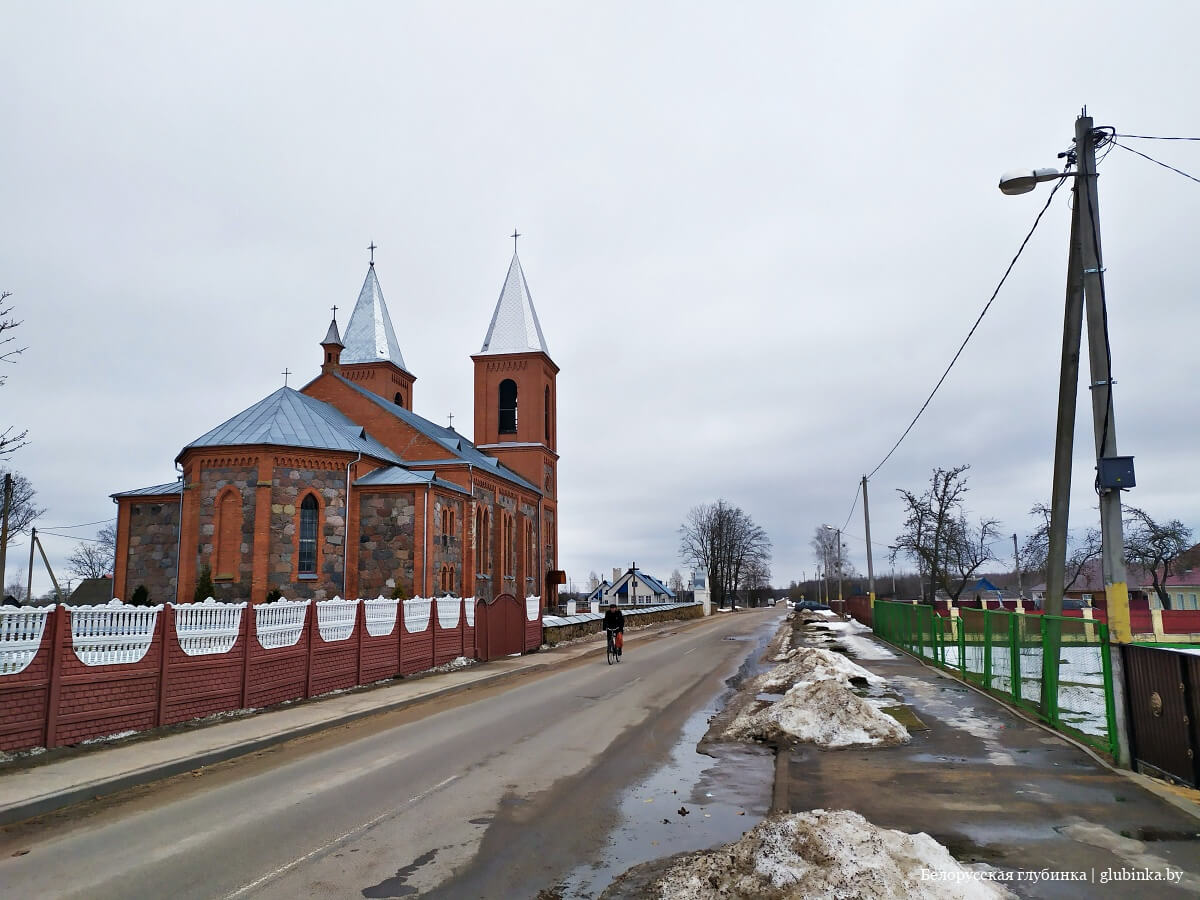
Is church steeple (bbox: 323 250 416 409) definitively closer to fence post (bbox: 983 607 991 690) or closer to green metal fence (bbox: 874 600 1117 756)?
green metal fence (bbox: 874 600 1117 756)

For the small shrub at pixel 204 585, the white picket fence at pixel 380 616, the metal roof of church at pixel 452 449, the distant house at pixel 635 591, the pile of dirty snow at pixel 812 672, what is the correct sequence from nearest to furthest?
the pile of dirty snow at pixel 812 672
the white picket fence at pixel 380 616
the small shrub at pixel 204 585
the metal roof of church at pixel 452 449
the distant house at pixel 635 591

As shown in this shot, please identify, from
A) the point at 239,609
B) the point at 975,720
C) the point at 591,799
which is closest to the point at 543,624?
the point at 239,609

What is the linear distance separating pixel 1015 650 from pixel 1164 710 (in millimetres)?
5471

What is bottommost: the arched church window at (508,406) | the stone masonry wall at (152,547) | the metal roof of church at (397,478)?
the stone masonry wall at (152,547)

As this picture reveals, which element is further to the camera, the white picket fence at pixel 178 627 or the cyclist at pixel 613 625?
the cyclist at pixel 613 625

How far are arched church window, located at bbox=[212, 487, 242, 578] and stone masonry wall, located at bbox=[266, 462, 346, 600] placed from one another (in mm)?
1184

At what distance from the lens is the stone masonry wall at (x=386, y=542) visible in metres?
31.7

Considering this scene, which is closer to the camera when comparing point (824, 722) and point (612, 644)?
point (824, 722)

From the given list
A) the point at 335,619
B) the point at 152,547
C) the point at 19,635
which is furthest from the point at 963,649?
the point at 152,547

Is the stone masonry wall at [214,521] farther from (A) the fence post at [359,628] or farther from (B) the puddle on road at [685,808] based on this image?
(B) the puddle on road at [685,808]

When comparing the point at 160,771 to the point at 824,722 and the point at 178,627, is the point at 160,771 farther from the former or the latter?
the point at 824,722

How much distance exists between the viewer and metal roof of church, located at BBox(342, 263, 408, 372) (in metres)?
Answer: 48.7

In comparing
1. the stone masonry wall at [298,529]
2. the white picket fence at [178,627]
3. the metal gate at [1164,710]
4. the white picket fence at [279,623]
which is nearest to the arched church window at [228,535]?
the stone masonry wall at [298,529]

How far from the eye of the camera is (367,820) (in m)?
7.18
